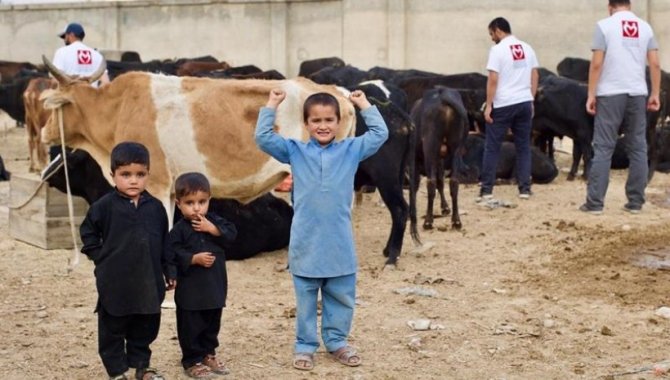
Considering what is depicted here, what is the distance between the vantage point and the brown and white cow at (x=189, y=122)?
7988 millimetres

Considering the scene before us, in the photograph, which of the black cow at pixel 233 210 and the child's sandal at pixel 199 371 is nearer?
the child's sandal at pixel 199 371

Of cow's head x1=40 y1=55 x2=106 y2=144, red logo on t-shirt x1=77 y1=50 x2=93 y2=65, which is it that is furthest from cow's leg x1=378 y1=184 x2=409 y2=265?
red logo on t-shirt x1=77 y1=50 x2=93 y2=65

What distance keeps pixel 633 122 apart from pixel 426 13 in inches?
686

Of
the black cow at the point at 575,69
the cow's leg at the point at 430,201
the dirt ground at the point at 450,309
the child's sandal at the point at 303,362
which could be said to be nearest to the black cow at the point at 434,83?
the black cow at the point at 575,69

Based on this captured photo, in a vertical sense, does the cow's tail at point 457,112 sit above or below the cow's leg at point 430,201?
above

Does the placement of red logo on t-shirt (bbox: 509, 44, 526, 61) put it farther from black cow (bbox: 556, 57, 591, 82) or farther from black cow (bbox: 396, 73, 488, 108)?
black cow (bbox: 556, 57, 591, 82)

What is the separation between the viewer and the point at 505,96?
12195 mm

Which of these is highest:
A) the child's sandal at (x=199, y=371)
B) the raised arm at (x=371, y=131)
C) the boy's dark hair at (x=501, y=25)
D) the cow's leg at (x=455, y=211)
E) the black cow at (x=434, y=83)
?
the boy's dark hair at (x=501, y=25)

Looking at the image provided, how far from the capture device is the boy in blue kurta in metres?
5.64

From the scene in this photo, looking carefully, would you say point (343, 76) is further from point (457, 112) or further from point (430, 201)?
point (430, 201)

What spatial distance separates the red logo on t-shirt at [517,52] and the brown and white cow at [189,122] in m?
4.45

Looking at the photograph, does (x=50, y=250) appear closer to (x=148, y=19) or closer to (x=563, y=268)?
(x=563, y=268)

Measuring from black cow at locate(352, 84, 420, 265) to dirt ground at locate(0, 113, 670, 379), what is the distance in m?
0.29

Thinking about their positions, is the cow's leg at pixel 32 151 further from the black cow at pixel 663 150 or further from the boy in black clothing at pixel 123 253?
the boy in black clothing at pixel 123 253
